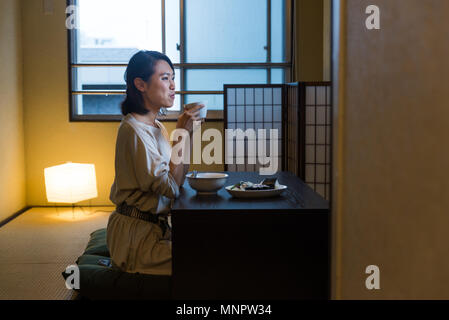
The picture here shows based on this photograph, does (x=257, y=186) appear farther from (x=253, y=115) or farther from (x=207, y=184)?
(x=253, y=115)

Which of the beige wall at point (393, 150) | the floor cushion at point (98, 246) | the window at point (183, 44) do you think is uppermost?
the window at point (183, 44)

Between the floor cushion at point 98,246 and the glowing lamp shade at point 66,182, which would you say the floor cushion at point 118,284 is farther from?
the glowing lamp shade at point 66,182

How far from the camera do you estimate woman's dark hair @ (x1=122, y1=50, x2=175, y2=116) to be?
2.32 m

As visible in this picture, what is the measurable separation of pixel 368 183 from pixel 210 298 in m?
0.76

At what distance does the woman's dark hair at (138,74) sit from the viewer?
91.5 inches

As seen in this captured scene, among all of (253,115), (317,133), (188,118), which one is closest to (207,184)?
(188,118)

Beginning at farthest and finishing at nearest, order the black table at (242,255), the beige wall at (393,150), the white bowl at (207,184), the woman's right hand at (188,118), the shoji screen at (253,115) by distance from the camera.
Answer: the shoji screen at (253,115) < the woman's right hand at (188,118) < the white bowl at (207,184) < the black table at (242,255) < the beige wall at (393,150)

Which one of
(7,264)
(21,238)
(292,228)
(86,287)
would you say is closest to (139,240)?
(86,287)

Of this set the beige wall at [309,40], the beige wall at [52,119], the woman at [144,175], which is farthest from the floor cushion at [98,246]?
the beige wall at [309,40]

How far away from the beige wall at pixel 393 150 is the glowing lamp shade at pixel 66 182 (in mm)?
3578

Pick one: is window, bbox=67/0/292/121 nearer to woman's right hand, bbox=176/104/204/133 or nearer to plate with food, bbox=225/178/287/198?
woman's right hand, bbox=176/104/204/133

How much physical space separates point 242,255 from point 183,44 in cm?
362

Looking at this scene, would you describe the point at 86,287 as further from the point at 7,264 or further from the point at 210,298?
the point at 7,264

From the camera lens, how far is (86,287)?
7.66 feet
